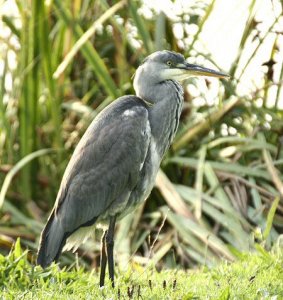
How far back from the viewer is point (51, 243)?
225 inches

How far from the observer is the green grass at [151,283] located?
16.0 feet

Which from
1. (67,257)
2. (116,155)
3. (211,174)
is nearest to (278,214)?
(211,174)

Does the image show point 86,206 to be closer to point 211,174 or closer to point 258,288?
point 258,288

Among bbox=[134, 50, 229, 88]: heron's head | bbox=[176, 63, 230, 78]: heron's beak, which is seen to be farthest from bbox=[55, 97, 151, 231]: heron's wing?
bbox=[176, 63, 230, 78]: heron's beak

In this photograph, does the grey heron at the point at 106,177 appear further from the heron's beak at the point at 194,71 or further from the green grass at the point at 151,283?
the heron's beak at the point at 194,71

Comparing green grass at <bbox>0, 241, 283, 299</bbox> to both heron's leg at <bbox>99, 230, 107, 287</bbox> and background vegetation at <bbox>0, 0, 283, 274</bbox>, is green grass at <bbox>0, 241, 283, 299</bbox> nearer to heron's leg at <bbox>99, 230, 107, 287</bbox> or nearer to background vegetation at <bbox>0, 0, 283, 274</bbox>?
heron's leg at <bbox>99, 230, 107, 287</bbox>

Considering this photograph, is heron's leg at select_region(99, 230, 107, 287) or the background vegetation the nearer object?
heron's leg at select_region(99, 230, 107, 287)

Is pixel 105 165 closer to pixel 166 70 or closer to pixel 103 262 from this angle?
pixel 103 262

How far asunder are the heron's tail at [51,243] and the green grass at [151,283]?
0.17 m

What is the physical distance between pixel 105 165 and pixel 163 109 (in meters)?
0.58

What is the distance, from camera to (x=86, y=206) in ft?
19.2

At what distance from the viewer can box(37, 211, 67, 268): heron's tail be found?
567 centimetres

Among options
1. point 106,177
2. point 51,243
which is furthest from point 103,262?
point 106,177

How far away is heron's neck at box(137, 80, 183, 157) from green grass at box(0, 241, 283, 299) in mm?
883
